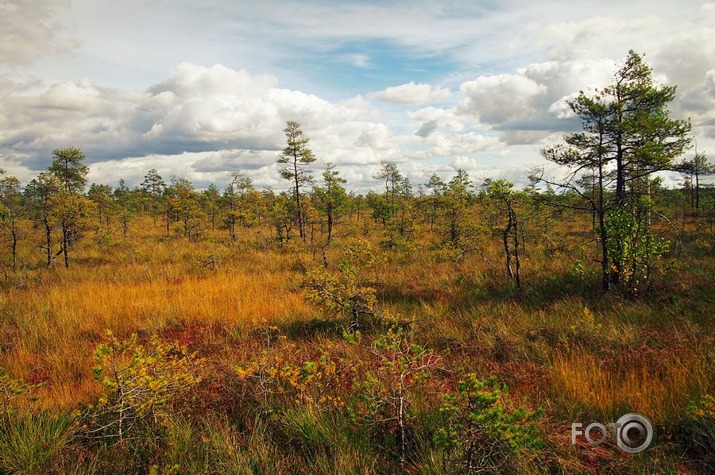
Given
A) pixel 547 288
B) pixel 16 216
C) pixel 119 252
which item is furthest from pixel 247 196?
pixel 547 288

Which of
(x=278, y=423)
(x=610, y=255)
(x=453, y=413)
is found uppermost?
(x=610, y=255)

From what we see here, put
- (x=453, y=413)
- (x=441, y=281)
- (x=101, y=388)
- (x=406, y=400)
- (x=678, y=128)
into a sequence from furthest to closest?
1. (x=441, y=281)
2. (x=678, y=128)
3. (x=101, y=388)
4. (x=406, y=400)
5. (x=453, y=413)

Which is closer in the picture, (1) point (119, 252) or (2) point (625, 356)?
(2) point (625, 356)

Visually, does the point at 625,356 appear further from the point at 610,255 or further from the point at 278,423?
the point at 278,423

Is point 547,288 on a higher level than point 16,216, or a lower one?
lower

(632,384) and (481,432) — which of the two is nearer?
(481,432)

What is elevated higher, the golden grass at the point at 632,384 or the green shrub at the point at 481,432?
the green shrub at the point at 481,432

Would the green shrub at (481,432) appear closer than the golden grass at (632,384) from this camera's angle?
Yes

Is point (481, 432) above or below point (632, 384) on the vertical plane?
above

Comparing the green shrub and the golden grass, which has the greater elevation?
the green shrub

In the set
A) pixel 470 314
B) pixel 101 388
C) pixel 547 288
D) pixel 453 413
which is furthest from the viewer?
pixel 547 288

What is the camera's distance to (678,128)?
6.68 metres

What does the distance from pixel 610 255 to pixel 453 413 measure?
22.6 ft

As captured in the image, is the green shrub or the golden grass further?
the golden grass
